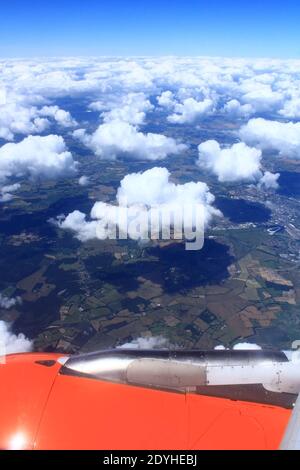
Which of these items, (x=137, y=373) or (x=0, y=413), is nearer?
(x=0, y=413)

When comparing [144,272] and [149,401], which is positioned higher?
[149,401]

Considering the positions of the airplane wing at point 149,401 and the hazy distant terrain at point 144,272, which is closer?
the airplane wing at point 149,401

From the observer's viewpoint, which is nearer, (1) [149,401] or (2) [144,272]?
(1) [149,401]

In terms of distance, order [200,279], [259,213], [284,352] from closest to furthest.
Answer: [284,352] → [200,279] → [259,213]

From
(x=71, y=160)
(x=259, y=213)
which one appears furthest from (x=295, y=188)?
(x=71, y=160)

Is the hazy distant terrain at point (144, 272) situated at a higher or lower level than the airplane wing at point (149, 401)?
lower

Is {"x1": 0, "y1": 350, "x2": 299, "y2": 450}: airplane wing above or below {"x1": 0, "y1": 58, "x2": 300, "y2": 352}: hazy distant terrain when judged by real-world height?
above

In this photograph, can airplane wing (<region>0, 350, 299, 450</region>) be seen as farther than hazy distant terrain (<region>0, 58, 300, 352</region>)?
No
